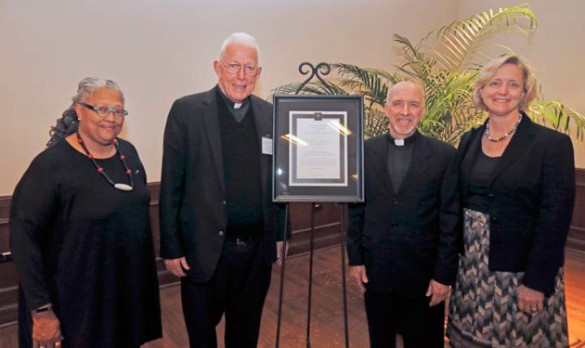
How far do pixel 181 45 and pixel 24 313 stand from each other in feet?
9.02

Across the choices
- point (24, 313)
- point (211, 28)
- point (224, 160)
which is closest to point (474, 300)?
point (224, 160)

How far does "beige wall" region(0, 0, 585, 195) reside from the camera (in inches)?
119

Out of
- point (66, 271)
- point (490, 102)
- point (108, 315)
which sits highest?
point (490, 102)

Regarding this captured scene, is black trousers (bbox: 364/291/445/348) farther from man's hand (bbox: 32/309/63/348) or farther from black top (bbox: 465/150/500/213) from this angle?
man's hand (bbox: 32/309/63/348)

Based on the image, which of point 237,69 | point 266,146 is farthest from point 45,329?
point 237,69

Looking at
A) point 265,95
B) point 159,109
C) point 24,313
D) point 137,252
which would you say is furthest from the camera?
point 265,95

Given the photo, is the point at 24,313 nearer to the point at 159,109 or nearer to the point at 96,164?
the point at 96,164

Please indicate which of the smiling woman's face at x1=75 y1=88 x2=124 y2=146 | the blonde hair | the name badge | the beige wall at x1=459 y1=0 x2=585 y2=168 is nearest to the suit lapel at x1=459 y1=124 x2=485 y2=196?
the blonde hair

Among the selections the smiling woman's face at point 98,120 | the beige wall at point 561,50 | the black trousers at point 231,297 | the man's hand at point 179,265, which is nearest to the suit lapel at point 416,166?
the black trousers at point 231,297

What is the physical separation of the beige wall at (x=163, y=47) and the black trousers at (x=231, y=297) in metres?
2.12

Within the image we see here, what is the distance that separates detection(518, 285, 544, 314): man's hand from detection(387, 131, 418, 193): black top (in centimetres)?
69

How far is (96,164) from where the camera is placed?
1.68m

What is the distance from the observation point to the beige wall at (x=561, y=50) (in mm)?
4777

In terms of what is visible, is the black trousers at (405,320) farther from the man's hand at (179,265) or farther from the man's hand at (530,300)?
the man's hand at (179,265)
